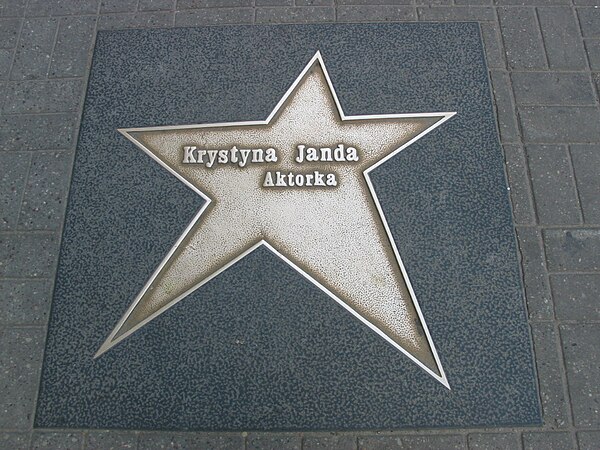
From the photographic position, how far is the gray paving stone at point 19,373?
1978 mm

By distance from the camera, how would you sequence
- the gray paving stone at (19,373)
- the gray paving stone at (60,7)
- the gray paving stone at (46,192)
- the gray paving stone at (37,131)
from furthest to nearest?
the gray paving stone at (60,7) < the gray paving stone at (37,131) < the gray paving stone at (46,192) < the gray paving stone at (19,373)

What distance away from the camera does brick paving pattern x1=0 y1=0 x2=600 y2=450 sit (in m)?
1.93

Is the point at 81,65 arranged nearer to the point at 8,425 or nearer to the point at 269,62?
the point at 269,62

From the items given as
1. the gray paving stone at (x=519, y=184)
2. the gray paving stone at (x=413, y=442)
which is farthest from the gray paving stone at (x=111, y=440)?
the gray paving stone at (x=519, y=184)

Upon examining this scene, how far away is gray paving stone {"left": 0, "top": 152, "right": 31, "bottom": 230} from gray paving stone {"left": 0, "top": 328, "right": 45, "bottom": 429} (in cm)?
52

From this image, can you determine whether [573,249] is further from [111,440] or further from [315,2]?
[111,440]

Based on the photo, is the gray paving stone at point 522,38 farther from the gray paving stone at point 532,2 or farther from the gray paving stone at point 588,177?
the gray paving stone at point 588,177

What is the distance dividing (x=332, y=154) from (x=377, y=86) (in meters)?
0.45

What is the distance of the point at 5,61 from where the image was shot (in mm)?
2531

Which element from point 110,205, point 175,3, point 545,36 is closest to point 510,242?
point 545,36

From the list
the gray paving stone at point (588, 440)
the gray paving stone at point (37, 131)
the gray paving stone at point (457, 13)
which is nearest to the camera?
the gray paving stone at point (588, 440)

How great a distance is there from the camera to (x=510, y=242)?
2.12 metres

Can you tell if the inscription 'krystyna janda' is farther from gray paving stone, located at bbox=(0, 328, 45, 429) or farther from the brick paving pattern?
gray paving stone, located at bbox=(0, 328, 45, 429)

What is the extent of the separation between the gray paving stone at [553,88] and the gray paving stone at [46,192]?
2.24 metres
